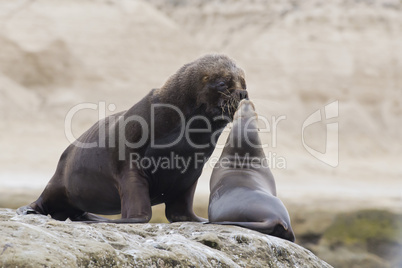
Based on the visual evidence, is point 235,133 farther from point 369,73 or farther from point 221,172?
point 369,73

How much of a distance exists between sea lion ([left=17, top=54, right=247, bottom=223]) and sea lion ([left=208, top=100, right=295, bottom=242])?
0.26 metres

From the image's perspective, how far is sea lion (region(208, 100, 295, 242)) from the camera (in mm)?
5832

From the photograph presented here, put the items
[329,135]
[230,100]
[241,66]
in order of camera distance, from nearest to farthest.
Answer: [230,100]
[241,66]
[329,135]

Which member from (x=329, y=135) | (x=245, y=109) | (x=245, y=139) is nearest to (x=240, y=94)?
(x=245, y=109)

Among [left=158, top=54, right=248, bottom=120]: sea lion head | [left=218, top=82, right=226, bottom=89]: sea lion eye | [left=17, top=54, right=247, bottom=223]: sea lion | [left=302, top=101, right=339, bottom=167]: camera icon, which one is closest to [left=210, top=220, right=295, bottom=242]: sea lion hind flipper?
[left=17, top=54, right=247, bottom=223]: sea lion

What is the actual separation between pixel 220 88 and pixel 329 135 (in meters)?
22.6

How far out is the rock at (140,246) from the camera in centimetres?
405

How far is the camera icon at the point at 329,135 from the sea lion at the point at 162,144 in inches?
770

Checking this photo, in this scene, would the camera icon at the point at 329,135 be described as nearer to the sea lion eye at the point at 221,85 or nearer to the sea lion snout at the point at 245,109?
the sea lion snout at the point at 245,109

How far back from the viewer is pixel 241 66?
28031 mm

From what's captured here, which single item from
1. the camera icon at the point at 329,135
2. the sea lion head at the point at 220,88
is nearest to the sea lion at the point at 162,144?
the sea lion head at the point at 220,88

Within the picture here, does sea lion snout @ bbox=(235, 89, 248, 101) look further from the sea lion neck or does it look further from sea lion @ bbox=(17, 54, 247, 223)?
the sea lion neck

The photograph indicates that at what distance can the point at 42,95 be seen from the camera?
2752 cm

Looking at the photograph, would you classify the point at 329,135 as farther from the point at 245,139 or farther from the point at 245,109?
the point at 245,109
